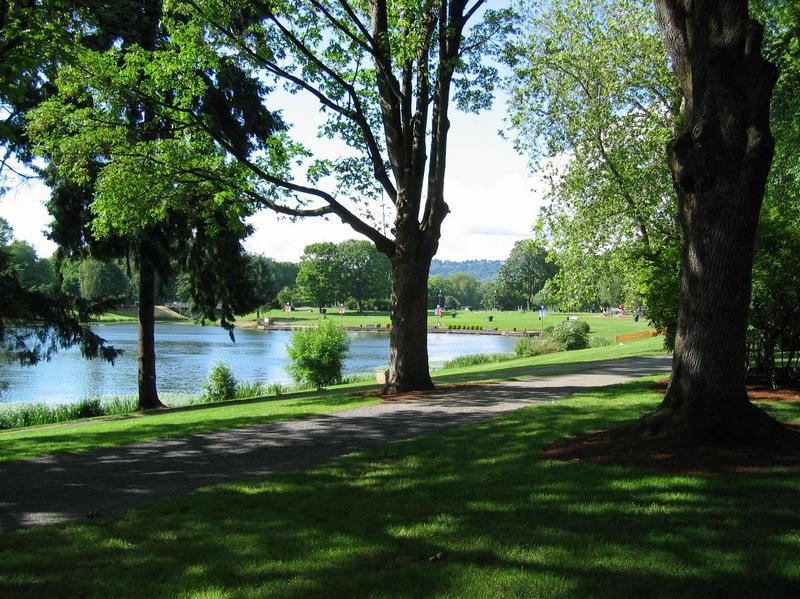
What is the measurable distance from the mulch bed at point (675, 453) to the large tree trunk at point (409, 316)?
6.88 meters

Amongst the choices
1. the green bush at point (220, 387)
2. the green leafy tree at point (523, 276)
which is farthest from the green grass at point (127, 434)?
the green leafy tree at point (523, 276)

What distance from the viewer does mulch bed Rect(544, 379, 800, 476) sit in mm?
6148

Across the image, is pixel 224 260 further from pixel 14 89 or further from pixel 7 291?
pixel 14 89

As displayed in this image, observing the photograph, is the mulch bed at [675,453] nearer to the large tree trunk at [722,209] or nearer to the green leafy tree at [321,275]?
the large tree trunk at [722,209]

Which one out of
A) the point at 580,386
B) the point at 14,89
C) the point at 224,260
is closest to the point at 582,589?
the point at 14,89

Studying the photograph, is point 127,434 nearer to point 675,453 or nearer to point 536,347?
point 675,453

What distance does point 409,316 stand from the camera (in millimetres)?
14461

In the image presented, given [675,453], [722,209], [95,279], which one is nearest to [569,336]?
[722,209]

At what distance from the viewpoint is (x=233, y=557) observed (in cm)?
457

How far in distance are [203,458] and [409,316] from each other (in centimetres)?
703

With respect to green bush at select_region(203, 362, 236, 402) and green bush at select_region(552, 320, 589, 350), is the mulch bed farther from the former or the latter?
green bush at select_region(552, 320, 589, 350)

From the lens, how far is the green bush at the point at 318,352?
22.9m

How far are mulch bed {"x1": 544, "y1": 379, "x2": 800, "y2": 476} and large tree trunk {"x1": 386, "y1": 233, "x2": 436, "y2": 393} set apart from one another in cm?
688

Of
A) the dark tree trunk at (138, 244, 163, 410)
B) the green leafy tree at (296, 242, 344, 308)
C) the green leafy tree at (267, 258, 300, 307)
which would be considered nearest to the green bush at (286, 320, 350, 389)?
the dark tree trunk at (138, 244, 163, 410)
